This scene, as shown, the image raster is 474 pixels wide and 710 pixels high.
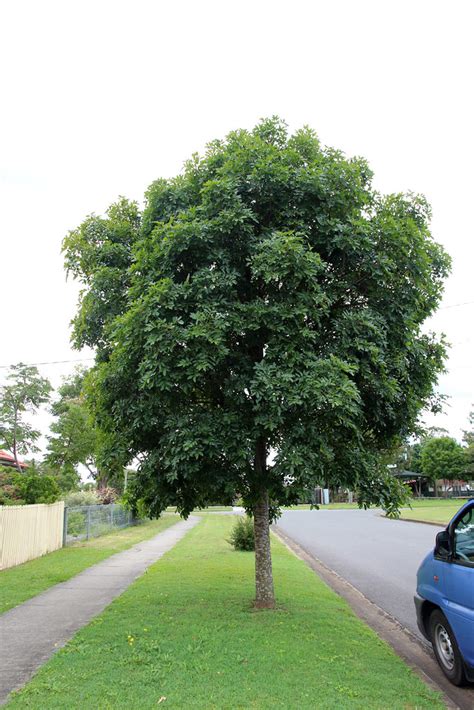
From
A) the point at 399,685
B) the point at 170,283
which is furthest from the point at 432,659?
the point at 170,283

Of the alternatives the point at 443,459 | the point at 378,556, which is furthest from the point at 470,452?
the point at 378,556

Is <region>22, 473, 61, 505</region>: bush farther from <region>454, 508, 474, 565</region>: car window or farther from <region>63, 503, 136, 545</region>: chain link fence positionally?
<region>454, 508, 474, 565</region>: car window

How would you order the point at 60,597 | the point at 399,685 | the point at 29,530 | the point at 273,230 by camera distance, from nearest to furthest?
1. the point at 399,685
2. the point at 273,230
3. the point at 60,597
4. the point at 29,530

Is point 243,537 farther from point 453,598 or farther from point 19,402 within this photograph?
point 19,402

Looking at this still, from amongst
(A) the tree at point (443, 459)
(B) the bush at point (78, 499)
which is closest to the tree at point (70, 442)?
(B) the bush at point (78, 499)

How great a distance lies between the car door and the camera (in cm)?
469

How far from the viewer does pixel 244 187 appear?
23.3ft

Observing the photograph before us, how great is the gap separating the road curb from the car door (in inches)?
15.3

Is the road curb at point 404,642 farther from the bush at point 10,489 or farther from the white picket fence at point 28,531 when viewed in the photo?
the bush at point 10,489

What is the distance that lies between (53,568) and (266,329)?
8.82 metres

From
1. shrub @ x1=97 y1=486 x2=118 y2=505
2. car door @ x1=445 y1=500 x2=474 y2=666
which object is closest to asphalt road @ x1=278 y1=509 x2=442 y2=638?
car door @ x1=445 y1=500 x2=474 y2=666

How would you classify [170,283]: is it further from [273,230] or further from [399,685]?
[399,685]

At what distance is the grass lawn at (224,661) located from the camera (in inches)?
173

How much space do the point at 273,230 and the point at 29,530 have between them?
35.8ft
